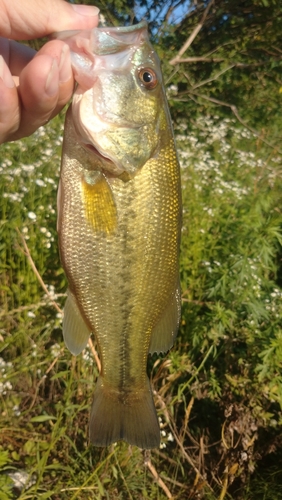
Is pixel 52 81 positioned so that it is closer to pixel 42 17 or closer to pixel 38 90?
pixel 38 90

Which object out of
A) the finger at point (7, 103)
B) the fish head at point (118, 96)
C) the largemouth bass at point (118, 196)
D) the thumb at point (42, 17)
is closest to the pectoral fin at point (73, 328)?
the largemouth bass at point (118, 196)

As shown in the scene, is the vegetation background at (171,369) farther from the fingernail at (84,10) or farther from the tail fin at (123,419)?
the fingernail at (84,10)

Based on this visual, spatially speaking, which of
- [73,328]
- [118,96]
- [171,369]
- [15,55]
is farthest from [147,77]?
[171,369]

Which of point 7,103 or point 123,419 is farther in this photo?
point 123,419

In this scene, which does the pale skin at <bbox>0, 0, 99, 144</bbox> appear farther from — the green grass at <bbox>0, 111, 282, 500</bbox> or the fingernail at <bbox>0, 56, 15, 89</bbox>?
the green grass at <bbox>0, 111, 282, 500</bbox>

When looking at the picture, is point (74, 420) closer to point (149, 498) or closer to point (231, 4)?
point (149, 498)
